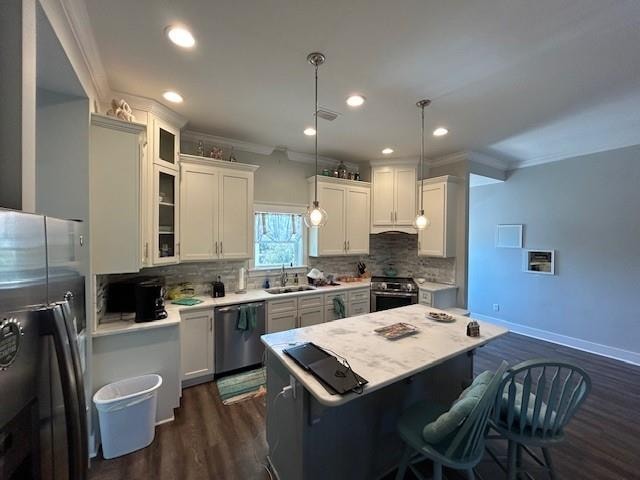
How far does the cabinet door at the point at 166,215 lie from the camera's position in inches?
104

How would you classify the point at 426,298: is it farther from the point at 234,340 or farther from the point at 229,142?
the point at 229,142

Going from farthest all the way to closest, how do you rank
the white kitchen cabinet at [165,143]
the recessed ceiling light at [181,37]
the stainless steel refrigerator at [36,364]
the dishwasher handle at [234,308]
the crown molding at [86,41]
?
the dishwasher handle at [234,308] < the white kitchen cabinet at [165,143] < the recessed ceiling light at [181,37] < the crown molding at [86,41] < the stainless steel refrigerator at [36,364]

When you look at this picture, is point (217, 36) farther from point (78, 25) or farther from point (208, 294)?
point (208, 294)

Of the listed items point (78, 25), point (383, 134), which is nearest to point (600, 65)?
point (383, 134)

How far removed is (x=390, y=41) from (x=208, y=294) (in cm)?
316

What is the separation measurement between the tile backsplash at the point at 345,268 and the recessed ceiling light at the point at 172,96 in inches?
67.1

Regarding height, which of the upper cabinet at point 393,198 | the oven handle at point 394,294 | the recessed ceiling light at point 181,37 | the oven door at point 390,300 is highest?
the recessed ceiling light at point 181,37

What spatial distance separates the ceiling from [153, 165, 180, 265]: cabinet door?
0.69 meters

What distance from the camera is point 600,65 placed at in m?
1.97

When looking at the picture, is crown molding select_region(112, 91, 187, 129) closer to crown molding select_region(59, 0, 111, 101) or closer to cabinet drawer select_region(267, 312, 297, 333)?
crown molding select_region(59, 0, 111, 101)

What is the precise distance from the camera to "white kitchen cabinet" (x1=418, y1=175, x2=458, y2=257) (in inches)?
157

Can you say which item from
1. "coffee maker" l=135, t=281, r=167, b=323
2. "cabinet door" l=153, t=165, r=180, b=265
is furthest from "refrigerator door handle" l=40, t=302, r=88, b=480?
"cabinet door" l=153, t=165, r=180, b=265

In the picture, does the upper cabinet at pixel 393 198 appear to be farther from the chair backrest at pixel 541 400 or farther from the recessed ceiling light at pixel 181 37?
the recessed ceiling light at pixel 181 37

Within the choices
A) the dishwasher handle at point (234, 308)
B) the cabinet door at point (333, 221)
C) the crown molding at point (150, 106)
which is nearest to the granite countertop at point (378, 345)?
the dishwasher handle at point (234, 308)
